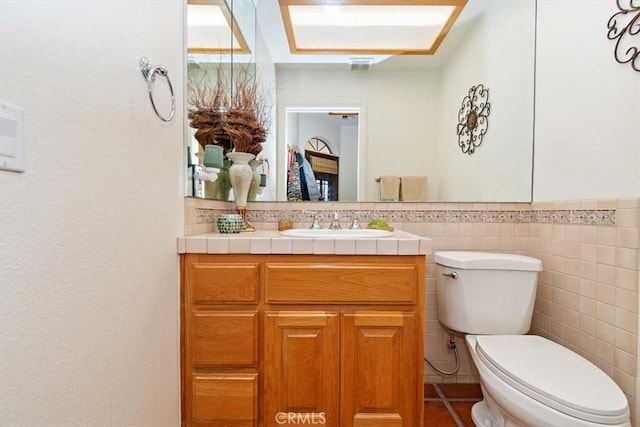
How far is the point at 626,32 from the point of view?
112cm

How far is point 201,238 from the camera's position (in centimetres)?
111

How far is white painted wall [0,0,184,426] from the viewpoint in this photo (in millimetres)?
533

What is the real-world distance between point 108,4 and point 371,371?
1335mm

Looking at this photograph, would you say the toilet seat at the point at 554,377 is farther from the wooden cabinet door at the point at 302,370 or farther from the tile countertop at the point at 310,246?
the wooden cabinet door at the point at 302,370

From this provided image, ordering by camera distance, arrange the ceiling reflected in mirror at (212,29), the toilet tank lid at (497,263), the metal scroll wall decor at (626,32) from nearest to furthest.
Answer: the metal scroll wall decor at (626,32) < the ceiling reflected in mirror at (212,29) < the toilet tank lid at (497,263)

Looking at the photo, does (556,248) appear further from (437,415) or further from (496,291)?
(437,415)

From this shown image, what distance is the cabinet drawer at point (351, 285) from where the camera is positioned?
1098 millimetres

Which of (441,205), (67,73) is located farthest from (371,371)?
(67,73)

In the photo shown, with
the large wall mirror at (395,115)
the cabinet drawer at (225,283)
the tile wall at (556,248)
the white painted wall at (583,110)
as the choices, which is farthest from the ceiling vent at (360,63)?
the cabinet drawer at (225,283)

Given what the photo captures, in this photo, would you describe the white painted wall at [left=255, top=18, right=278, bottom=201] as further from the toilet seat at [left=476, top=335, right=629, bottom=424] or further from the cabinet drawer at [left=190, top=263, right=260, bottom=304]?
the toilet seat at [left=476, top=335, right=629, bottom=424]

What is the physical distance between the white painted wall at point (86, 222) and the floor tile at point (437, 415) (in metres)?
1.17

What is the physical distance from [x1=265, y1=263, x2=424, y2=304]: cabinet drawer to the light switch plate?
76 centimetres

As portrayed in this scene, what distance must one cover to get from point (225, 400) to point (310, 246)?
64 centimetres

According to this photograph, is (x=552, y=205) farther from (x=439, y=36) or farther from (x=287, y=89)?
(x=287, y=89)
